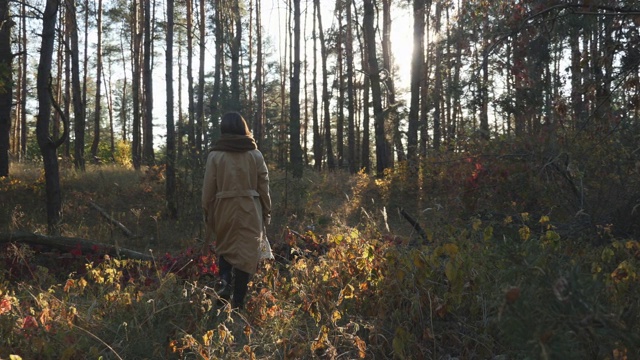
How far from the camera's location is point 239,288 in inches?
187

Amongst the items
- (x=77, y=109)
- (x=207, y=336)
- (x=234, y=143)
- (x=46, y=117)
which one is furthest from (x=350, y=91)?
(x=207, y=336)

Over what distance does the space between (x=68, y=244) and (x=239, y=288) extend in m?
3.28

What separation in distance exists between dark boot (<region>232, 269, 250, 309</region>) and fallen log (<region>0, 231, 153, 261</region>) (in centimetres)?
220

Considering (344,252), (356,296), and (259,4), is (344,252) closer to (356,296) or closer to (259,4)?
(356,296)

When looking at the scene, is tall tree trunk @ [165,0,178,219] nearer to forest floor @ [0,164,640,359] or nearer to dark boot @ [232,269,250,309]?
forest floor @ [0,164,640,359]

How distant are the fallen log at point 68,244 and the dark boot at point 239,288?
7.23 feet

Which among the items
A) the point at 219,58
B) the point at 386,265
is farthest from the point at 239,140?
the point at 219,58

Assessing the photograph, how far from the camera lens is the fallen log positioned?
6.40 meters

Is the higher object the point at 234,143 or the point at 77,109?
the point at 77,109

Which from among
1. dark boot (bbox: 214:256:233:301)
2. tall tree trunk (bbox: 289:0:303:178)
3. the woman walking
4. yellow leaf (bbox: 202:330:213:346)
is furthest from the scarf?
tall tree trunk (bbox: 289:0:303:178)

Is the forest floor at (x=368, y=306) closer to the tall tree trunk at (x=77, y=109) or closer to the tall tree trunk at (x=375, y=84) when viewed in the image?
the tall tree trunk at (x=375, y=84)

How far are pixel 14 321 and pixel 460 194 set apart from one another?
6.46 metres

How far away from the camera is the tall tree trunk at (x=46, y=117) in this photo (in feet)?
28.8

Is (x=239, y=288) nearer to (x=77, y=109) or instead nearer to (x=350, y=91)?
(x=77, y=109)
